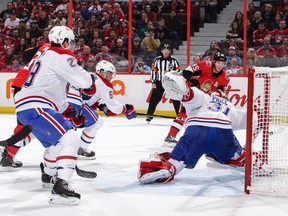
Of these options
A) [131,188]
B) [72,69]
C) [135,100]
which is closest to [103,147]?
[131,188]

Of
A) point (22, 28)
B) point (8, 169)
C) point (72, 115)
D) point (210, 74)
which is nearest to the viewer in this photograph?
point (72, 115)

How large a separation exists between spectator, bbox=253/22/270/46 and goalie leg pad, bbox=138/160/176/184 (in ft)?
16.7

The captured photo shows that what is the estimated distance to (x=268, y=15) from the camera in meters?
9.56

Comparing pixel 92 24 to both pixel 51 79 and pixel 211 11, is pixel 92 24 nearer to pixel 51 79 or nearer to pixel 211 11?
pixel 211 11

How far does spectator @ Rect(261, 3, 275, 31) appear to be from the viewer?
30.9ft

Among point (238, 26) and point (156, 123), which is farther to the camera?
point (238, 26)

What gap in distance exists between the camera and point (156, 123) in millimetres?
9000

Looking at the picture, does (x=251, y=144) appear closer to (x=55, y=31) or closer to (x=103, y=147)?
(x=55, y=31)

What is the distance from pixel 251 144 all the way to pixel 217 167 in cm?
106

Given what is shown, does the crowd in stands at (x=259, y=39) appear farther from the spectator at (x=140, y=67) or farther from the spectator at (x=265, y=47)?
the spectator at (x=140, y=67)

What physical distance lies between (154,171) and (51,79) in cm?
95

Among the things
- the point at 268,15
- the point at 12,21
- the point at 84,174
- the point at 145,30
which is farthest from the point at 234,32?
the point at 84,174

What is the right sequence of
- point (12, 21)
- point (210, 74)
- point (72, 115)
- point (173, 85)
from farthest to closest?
point (12, 21) → point (210, 74) → point (72, 115) → point (173, 85)

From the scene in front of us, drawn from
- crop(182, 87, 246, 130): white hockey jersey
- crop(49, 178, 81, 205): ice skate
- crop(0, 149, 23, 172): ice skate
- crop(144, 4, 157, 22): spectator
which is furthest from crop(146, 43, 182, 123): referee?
crop(49, 178, 81, 205): ice skate
